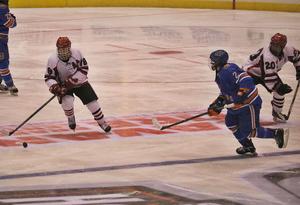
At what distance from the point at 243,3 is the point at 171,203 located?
61.5 ft

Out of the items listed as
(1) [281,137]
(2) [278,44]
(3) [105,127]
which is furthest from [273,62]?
A: (3) [105,127]

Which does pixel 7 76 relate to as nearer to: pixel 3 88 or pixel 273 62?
pixel 3 88

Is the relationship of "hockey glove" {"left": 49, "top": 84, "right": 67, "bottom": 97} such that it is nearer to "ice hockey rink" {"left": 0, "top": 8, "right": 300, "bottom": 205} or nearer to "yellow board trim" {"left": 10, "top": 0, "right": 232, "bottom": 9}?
"ice hockey rink" {"left": 0, "top": 8, "right": 300, "bottom": 205}

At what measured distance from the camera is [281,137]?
841cm

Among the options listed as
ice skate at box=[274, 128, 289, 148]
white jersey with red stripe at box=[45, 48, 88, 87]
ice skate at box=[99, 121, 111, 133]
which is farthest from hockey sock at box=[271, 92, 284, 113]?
white jersey with red stripe at box=[45, 48, 88, 87]

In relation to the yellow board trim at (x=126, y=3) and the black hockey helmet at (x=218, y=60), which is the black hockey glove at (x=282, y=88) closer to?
the black hockey helmet at (x=218, y=60)

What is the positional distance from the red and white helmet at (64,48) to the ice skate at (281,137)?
7.89ft

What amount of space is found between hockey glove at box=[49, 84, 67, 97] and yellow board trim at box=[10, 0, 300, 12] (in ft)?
52.4

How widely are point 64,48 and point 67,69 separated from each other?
26cm

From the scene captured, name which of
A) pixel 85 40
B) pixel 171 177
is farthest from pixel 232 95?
pixel 85 40

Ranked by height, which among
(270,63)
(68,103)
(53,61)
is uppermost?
(53,61)

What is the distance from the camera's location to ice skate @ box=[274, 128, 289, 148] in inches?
331

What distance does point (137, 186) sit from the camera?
7.27 m

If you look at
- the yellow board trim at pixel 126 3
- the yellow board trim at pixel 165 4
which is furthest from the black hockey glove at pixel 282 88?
the yellow board trim at pixel 126 3
